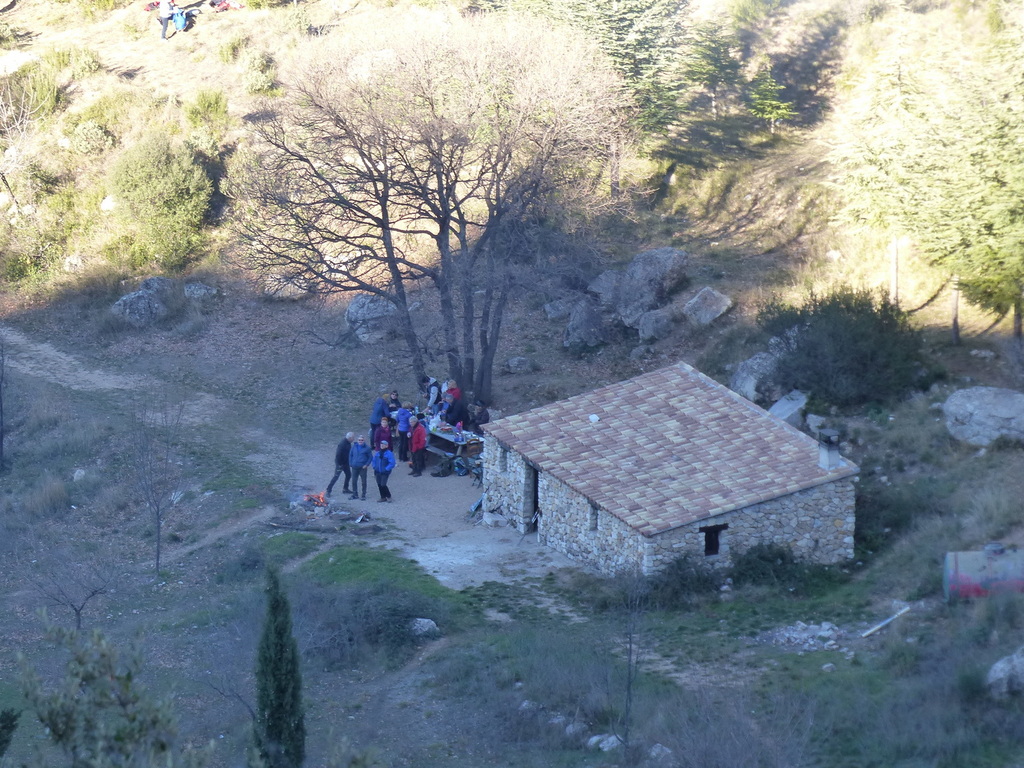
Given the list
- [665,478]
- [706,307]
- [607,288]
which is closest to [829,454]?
[665,478]

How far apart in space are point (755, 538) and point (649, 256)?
13.6 meters

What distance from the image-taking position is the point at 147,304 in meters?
32.6

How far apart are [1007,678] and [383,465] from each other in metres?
11.7

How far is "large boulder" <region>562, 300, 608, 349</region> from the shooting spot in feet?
91.0

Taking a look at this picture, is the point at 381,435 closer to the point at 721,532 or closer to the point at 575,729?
the point at 721,532

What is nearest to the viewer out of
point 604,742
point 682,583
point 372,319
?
point 604,742

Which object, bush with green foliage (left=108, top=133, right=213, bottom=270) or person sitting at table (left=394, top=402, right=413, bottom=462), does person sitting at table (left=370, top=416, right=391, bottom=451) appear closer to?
person sitting at table (left=394, top=402, right=413, bottom=462)

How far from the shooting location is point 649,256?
1121 inches

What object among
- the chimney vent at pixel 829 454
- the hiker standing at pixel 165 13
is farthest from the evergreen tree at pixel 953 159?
the hiker standing at pixel 165 13

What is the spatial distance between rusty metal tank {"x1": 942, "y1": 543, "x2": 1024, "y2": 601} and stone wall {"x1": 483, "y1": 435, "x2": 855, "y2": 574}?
2.37 metres

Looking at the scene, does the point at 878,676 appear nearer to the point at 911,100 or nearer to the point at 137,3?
the point at 911,100

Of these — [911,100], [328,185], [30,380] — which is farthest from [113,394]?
[911,100]

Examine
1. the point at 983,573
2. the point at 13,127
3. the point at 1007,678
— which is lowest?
the point at 983,573

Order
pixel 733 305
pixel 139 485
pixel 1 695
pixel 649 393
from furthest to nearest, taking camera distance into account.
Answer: pixel 733 305 → pixel 139 485 → pixel 649 393 → pixel 1 695
